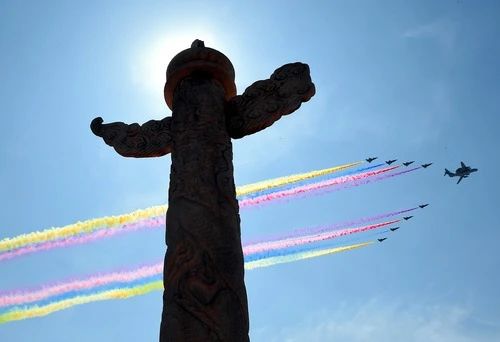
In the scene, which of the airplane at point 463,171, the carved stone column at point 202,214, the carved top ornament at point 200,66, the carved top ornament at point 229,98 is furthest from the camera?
the airplane at point 463,171

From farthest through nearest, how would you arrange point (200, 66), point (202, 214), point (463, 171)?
point (463, 171), point (200, 66), point (202, 214)

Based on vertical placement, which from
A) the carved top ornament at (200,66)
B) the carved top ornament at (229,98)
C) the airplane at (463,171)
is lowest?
the carved top ornament at (229,98)

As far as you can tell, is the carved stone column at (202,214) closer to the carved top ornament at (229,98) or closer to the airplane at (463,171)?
the carved top ornament at (229,98)

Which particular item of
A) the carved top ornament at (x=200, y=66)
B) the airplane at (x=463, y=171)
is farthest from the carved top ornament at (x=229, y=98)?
the airplane at (x=463, y=171)

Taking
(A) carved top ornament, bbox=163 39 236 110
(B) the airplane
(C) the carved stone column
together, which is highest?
(B) the airplane

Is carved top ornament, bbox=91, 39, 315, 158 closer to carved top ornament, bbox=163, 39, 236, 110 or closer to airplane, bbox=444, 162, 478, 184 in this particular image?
carved top ornament, bbox=163, 39, 236, 110

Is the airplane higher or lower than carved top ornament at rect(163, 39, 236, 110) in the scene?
higher

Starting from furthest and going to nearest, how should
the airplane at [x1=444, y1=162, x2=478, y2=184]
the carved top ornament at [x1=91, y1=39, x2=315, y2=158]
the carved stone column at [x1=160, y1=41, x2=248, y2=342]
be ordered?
the airplane at [x1=444, y1=162, x2=478, y2=184] → the carved top ornament at [x1=91, y1=39, x2=315, y2=158] → the carved stone column at [x1=160, y1=41, x2=248, y2=342]

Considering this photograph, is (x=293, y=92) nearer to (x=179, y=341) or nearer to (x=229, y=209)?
(x=229, y=209)

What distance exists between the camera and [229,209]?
590 cm

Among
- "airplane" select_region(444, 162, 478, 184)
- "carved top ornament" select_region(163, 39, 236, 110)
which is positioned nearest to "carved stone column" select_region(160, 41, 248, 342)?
"carved top ornament" select_region(163, 39, 236, 110)

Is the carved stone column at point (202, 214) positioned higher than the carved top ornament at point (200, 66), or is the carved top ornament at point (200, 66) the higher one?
the carved top ornament at point (200, 66)

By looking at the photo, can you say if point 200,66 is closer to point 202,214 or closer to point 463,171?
point 202,214

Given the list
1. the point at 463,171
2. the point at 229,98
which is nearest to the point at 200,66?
the point at 229,98
